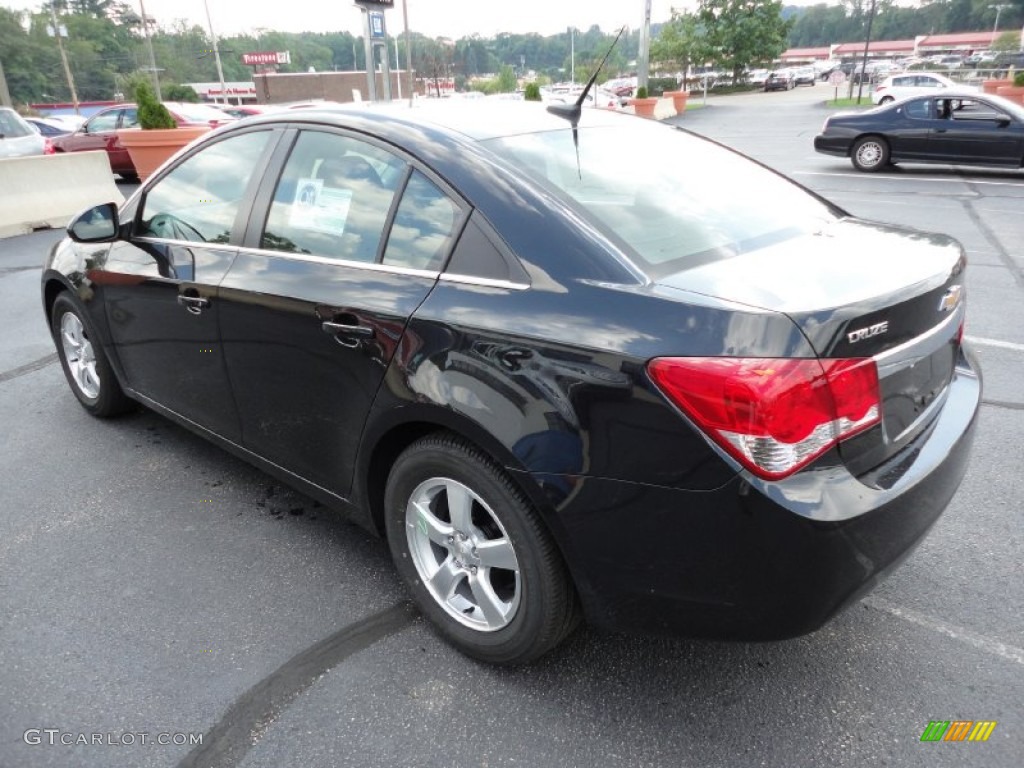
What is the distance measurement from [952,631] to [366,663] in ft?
6.23

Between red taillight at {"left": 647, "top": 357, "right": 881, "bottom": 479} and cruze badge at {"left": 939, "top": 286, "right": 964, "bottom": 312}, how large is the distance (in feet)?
1.79

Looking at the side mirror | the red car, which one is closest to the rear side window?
the side mirror

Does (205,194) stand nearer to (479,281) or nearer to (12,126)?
(479,281)

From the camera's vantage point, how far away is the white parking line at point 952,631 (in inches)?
92.5

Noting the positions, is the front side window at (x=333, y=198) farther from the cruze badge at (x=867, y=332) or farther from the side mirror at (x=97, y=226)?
the cruze badge at (x=867, y=332)

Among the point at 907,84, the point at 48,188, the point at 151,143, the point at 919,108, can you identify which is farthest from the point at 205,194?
the point at 907,84

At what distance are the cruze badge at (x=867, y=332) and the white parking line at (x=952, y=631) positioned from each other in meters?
1.20

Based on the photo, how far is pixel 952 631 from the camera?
2443mm

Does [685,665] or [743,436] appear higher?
[743,436]

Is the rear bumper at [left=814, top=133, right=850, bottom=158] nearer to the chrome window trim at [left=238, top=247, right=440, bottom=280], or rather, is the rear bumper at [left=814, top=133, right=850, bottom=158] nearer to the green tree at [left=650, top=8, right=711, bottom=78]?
the chrome window trim at [left=238, top=247, right=440, bottom=280]

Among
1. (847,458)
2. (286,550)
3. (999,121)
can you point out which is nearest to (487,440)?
(847,458)

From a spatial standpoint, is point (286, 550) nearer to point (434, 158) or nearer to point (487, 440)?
point (487, 440)

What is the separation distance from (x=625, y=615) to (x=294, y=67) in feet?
390

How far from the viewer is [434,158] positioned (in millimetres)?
2352
